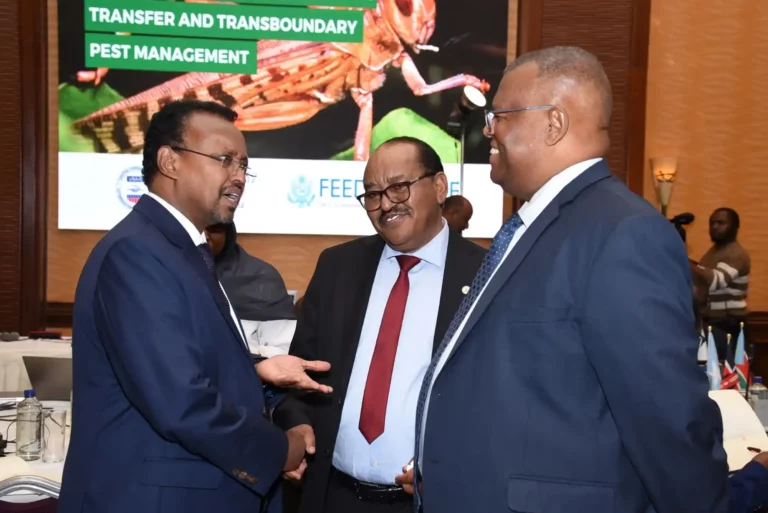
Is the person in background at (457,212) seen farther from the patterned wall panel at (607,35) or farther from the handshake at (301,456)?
the handshake at (301,456)

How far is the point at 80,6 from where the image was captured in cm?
620

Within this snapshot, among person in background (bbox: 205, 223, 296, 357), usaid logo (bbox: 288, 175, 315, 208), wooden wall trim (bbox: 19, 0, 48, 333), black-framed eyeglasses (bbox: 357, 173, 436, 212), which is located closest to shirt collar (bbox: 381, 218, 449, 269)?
black-framed eyeglasses (bbox: 357, 173, 436, 212)

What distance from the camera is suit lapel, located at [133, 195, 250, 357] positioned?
1800 millimetres

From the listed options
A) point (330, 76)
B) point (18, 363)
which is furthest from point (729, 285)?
point (18, 363)

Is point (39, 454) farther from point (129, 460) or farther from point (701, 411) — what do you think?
point (701, 411)

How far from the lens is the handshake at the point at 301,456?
186cm

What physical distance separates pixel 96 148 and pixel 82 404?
16.3ft

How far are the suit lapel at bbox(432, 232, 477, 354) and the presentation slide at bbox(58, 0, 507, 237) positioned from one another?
159 inches

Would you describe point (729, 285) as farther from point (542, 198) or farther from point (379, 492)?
point (542, 198)

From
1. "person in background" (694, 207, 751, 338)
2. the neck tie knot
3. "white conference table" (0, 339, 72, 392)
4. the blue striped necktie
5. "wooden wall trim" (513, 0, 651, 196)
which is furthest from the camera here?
"wooden wall trim" (513, 0, 651, 196)

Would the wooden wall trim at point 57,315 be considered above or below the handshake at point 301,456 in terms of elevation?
below

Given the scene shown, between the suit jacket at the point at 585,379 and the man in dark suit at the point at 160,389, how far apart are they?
0.48 meters

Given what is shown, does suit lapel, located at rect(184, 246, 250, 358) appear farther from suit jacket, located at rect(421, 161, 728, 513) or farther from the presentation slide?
the presentation slide

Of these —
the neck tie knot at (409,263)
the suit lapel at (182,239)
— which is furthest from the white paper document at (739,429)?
the suit lapel at (182,239)
